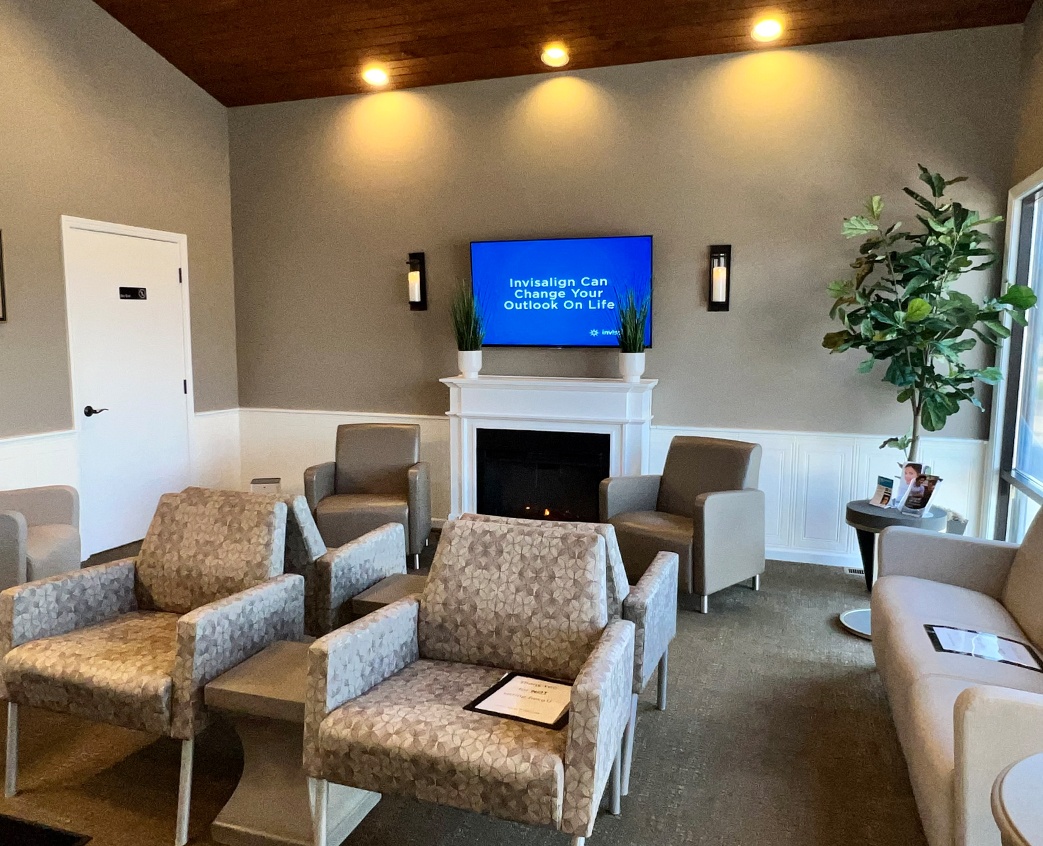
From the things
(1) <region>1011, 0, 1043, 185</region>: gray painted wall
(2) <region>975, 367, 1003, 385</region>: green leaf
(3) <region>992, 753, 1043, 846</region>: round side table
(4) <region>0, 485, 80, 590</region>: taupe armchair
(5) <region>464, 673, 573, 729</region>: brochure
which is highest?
(1) <region>1011, 0, 1043, 185</region>: gray painted wall

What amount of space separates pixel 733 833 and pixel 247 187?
5.39m

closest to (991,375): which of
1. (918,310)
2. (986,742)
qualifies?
(918,310)

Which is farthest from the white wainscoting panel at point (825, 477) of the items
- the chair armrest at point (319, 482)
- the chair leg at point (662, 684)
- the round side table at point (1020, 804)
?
the round side table at point (1020, 804)

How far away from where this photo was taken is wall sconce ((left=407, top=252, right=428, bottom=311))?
5492 millimetres

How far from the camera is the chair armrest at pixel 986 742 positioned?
171 cm

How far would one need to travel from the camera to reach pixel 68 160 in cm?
476

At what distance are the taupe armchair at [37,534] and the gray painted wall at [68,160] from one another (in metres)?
0.81

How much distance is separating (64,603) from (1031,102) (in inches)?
192

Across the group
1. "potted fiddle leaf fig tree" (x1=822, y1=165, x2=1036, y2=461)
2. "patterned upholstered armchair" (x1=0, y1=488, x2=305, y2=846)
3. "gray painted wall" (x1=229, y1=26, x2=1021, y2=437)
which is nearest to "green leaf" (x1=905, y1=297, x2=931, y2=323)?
"potted fiddle leaf fig tree" (x1=822, y1=165, x2=1036, y2=461)

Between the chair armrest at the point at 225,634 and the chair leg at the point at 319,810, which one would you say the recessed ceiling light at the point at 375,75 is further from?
the chair leg at the point at 319,810

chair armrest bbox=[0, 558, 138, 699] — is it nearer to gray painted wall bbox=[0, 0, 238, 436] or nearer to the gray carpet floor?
the gray carpet floor

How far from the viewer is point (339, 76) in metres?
5.41

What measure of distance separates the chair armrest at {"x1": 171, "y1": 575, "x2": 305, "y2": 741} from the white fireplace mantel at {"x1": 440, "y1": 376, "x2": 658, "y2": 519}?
272cm

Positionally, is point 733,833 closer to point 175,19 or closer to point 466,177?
point 466,177
